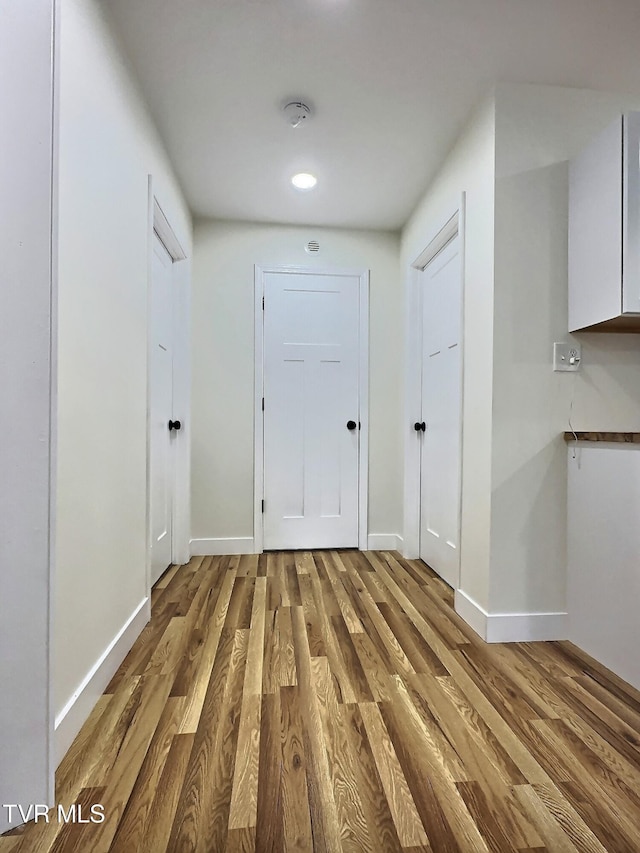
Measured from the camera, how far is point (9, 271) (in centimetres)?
93

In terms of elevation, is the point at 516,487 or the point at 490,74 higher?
the point at 490,74

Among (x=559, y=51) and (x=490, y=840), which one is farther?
(x=559, y=51)

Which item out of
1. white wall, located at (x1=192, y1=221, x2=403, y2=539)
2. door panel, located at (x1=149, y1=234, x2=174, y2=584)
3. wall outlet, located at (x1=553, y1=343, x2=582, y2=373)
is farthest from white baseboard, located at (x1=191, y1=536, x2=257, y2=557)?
wall outlet, located at (x1=553, y1=343, x2=582, y2=373)

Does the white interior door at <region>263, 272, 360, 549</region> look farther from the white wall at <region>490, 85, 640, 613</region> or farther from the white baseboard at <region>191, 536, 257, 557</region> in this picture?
the white wall at <region>490, 85, 640, 613</region>

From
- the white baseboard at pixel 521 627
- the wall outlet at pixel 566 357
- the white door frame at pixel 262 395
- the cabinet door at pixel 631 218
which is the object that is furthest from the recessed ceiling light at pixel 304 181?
the white baseboard at pixel 521 627

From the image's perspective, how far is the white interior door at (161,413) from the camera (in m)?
2.33

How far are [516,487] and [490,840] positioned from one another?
3.86 feet

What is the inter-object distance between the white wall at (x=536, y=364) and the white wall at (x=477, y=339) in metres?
0.04

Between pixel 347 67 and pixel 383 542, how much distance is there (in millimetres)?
2673

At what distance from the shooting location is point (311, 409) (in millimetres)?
3072

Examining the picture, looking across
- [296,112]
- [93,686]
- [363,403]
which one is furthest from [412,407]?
[93,686]

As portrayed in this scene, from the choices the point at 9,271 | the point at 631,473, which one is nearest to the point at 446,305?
the point at 631,473

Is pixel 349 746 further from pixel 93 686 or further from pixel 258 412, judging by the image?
pixel 258 412

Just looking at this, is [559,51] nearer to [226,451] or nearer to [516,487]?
[516,487]
